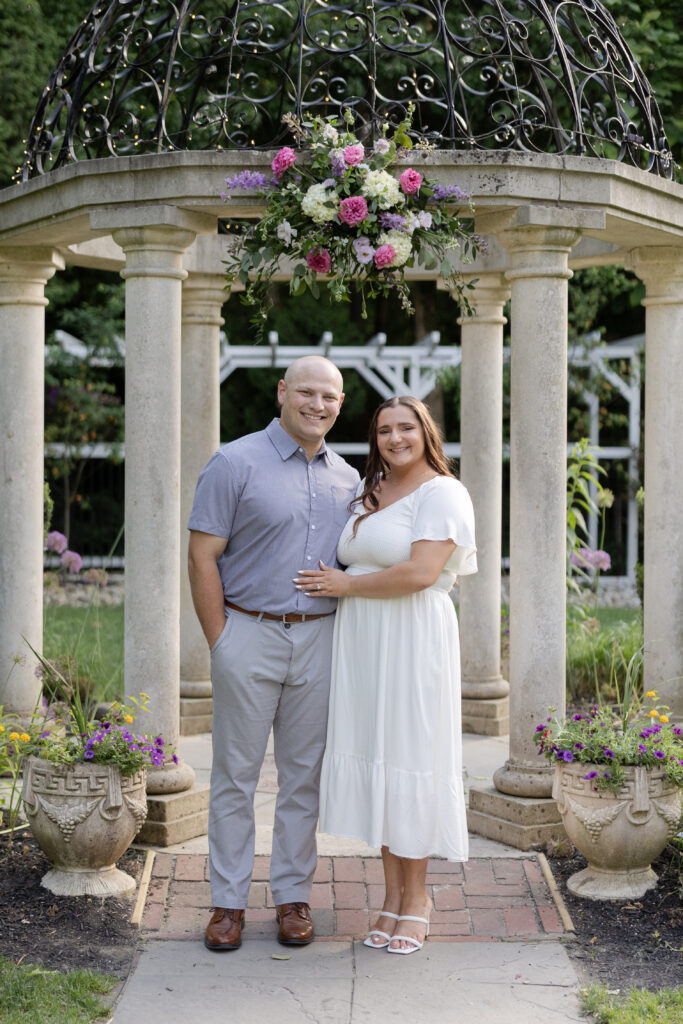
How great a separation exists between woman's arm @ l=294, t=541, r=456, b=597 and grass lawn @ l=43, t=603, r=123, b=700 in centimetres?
294

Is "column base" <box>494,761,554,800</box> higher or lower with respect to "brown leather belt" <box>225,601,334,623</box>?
lower

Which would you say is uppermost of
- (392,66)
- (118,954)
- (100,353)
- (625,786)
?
(392,66)

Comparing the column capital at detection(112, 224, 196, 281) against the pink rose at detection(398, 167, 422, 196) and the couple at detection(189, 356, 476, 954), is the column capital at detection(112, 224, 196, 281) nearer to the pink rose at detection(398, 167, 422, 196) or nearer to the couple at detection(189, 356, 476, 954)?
the pink rose at detection(398, 167, 422, 196)

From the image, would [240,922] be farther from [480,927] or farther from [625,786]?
[625,786]

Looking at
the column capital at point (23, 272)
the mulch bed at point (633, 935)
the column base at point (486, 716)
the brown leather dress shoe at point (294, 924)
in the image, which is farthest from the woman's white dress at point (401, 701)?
the column base at point (486, 716)

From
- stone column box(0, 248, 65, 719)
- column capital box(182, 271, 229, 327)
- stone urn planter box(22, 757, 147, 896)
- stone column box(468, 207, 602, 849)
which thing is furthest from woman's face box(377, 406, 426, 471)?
column capital box(182, 271, 229, 327)

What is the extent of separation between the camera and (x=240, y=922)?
4395 millimetres

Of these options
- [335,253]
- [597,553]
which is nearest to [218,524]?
[335,253]

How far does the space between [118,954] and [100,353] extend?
502 inches

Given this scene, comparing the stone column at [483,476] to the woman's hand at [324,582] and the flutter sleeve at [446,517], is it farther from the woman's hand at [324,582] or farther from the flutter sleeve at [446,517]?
the woman's hand at [324,582]

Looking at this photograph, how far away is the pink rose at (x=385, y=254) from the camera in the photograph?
4.75 metres

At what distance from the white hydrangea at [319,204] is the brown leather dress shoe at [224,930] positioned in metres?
2.76

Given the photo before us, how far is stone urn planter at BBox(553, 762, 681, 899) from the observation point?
4.75m

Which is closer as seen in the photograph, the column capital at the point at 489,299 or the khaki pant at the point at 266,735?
the khaki pant at the point at 266,735
